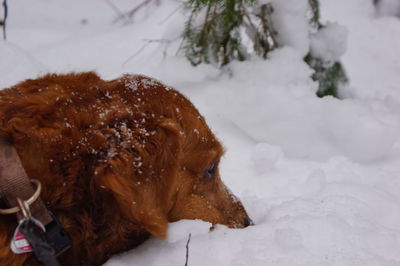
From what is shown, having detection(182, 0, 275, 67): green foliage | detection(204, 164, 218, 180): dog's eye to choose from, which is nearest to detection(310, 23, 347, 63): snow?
detection(182, 0, 275, 67): green foliage

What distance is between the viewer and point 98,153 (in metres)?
1.65

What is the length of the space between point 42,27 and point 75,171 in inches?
230

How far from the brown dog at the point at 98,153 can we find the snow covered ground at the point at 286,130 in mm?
271

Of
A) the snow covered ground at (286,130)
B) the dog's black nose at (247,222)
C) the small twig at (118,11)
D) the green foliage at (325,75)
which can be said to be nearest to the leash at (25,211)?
the snow covered ground at (286,130)

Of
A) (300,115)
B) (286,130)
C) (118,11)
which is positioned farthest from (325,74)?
(118,11)

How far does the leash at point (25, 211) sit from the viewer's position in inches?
54.1

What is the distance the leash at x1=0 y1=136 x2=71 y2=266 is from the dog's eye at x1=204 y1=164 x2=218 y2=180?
985mm

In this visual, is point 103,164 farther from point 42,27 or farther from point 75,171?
point 42,27

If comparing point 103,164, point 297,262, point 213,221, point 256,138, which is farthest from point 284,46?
point 103,164

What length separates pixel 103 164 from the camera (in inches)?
63.8

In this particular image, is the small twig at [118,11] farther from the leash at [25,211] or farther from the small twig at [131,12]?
the leash at [25,211]

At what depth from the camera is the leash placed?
1.38m

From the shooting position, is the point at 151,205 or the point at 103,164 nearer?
the point at 103,164

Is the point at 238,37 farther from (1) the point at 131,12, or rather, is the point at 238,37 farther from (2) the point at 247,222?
(1) the point at 131,12
